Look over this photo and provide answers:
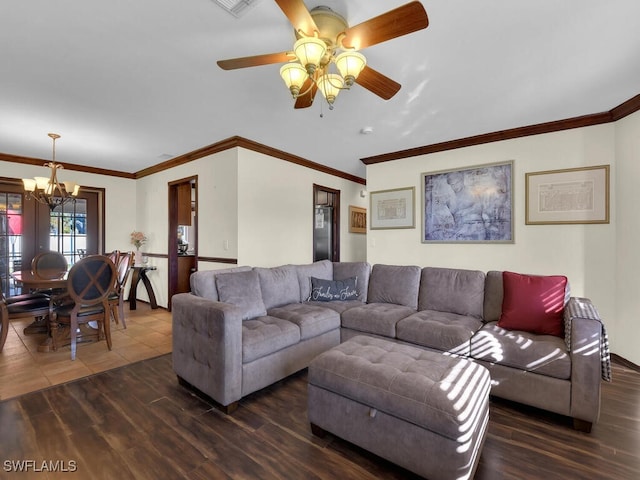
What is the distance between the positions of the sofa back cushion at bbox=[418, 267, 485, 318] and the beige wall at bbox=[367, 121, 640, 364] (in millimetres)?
978

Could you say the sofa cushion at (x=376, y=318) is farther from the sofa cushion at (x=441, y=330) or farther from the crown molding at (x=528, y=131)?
the crown molding at (x=528, y=131)

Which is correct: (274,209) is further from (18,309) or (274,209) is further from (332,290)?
(18,309)

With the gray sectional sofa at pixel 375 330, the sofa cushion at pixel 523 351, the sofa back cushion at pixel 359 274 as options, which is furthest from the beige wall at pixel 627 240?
the sofa back cushion at pixel 359 274

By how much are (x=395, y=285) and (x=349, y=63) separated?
240 centimetres

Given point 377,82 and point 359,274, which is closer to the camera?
point 377,82

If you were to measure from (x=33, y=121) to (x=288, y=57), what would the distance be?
336 cm

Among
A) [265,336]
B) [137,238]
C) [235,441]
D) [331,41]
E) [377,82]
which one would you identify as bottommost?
[235,441]

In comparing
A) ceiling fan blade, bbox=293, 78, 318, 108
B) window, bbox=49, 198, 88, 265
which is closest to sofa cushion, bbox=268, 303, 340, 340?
ceiling fan blade, bbox=293, 78, 318, 108

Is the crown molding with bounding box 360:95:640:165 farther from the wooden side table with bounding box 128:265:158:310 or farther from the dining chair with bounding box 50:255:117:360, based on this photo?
the wooden side table with bounding box 128:265:158:310

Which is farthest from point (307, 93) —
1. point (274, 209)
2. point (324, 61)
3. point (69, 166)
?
Result: point (69, 166)

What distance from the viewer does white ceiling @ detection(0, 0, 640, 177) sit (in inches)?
67.2

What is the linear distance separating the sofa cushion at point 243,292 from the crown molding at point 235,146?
1882mm

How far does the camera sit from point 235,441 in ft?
5.85

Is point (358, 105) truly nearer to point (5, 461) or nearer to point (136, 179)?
point (5, 461)
